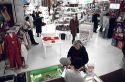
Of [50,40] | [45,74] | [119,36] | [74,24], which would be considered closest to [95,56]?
[119,36]

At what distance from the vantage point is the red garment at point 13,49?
5629 millimetres

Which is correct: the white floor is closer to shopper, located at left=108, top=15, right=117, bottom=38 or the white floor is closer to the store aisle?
the store aisle

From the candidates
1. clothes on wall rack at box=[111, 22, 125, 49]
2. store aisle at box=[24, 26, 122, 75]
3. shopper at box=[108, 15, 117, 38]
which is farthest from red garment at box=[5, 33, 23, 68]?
shopper at box=[108, 15, 117, 38]

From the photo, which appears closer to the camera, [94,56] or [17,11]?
[94,56]

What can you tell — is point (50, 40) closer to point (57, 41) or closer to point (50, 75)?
point (57, 41)

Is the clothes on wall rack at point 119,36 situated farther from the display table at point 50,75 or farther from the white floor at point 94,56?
the display table at point 50,75

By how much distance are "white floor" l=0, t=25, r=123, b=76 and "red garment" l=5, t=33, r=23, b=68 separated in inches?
13.8

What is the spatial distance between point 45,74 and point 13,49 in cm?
215

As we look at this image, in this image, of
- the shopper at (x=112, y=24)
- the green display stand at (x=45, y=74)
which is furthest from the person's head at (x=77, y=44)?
the shopper at (x=112, y=24)

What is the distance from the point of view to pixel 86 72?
4.06 meters

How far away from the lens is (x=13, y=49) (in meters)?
5.78

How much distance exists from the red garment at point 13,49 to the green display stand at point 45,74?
1.89 m

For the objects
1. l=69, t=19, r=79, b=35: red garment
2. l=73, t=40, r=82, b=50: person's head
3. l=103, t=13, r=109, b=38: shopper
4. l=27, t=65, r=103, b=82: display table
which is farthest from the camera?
l=103, t=13, r=109, b=38: shopper

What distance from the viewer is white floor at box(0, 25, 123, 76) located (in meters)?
6.39
